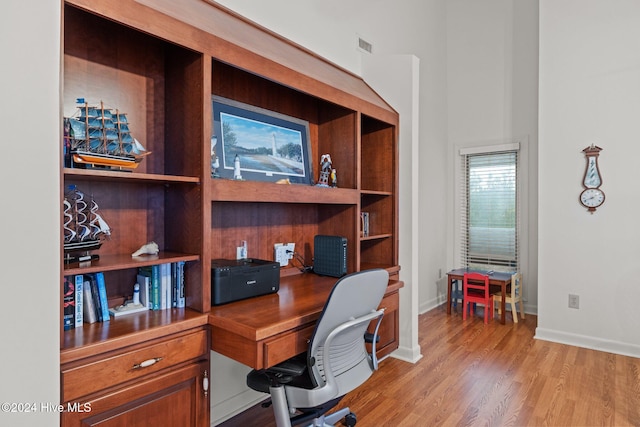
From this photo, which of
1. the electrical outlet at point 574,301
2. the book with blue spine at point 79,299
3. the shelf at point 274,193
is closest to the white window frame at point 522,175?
the electrical outlet at point 574,301

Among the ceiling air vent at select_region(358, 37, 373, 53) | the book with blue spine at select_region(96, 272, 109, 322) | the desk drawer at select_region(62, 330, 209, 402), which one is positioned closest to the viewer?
the desk drawer at select_region(62, 330, 209, 402)

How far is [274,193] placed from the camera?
207 cm

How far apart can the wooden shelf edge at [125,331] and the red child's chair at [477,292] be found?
333 centimetres

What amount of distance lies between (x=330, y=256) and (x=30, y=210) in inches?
69.7

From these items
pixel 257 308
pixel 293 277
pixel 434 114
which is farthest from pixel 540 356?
pixel 434 114

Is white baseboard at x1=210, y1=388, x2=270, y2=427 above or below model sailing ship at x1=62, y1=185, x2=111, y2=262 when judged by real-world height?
below

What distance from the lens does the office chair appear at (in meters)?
1.63

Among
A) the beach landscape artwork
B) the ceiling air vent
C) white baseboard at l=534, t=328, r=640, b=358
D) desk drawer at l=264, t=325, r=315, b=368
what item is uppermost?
the ceiling air vent

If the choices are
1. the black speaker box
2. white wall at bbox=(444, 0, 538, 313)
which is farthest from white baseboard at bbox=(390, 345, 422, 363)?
white wall at bbox=(444, 0, 538, 313)

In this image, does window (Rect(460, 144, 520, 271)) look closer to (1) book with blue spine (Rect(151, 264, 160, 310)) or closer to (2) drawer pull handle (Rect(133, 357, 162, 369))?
(1) book with blue spine (Rect(151, 264, 160, 310))

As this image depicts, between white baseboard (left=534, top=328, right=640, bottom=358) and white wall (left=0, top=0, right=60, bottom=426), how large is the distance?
3.96m

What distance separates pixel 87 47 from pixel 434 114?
4.09m

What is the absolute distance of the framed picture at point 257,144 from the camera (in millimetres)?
2174

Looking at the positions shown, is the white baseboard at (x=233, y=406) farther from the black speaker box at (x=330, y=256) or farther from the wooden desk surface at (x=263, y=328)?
the black speaker box at (x=330, y=256)
